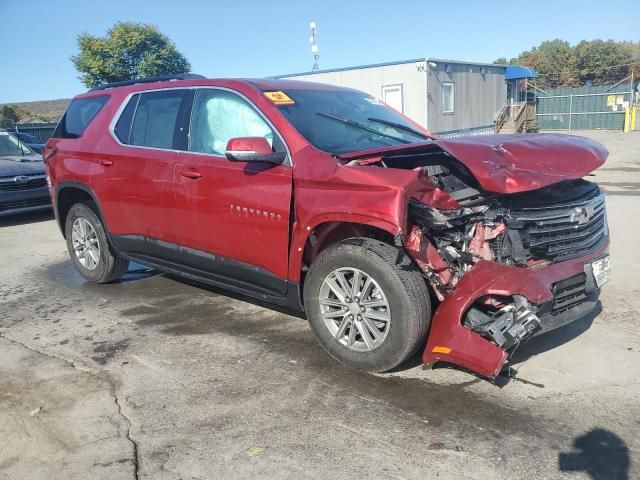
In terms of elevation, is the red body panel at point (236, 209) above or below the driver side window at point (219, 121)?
below

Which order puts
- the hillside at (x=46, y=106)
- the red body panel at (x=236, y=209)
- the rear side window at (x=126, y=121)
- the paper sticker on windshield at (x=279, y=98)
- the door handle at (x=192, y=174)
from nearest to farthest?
the red body panel at (x=236, y=209) < the paper sticker on windshield at (x=279, y=98) < the door handle at (x=192, y=174) < the rear side window at (x=126, y=121) < the hillside at (x=46, y=106)

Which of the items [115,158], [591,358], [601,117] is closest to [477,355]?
[591,358]

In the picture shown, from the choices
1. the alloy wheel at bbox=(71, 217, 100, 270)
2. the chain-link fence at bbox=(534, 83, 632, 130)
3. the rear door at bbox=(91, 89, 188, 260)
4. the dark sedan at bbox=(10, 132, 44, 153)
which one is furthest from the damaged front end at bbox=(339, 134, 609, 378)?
the chain-link fence at bbox=(534, 83, 632, 130)

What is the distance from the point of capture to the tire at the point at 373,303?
3.39 metres

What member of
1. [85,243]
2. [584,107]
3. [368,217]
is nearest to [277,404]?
[368,217]

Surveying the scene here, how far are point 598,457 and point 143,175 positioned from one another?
3.89 m

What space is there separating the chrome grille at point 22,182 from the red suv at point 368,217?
609 cm

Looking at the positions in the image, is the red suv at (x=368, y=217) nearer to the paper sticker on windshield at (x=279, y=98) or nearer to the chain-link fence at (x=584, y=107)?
the paper sticker on windshield at (x=279, y=98)

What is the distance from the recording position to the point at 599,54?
2215 inches

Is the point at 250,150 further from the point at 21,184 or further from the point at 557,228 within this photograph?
the point at 21,184

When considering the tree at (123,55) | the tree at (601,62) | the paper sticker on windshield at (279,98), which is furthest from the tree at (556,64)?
the paper sticker on windshield at (279,98)

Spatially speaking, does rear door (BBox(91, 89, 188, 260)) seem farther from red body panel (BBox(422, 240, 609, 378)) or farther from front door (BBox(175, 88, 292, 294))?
red body panel (BBox(422, 240, 609, 378))

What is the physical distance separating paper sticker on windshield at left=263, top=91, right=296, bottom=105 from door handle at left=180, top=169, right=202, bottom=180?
2.60 ft

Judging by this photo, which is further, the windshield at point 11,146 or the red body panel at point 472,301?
the windshield at point 11,146
